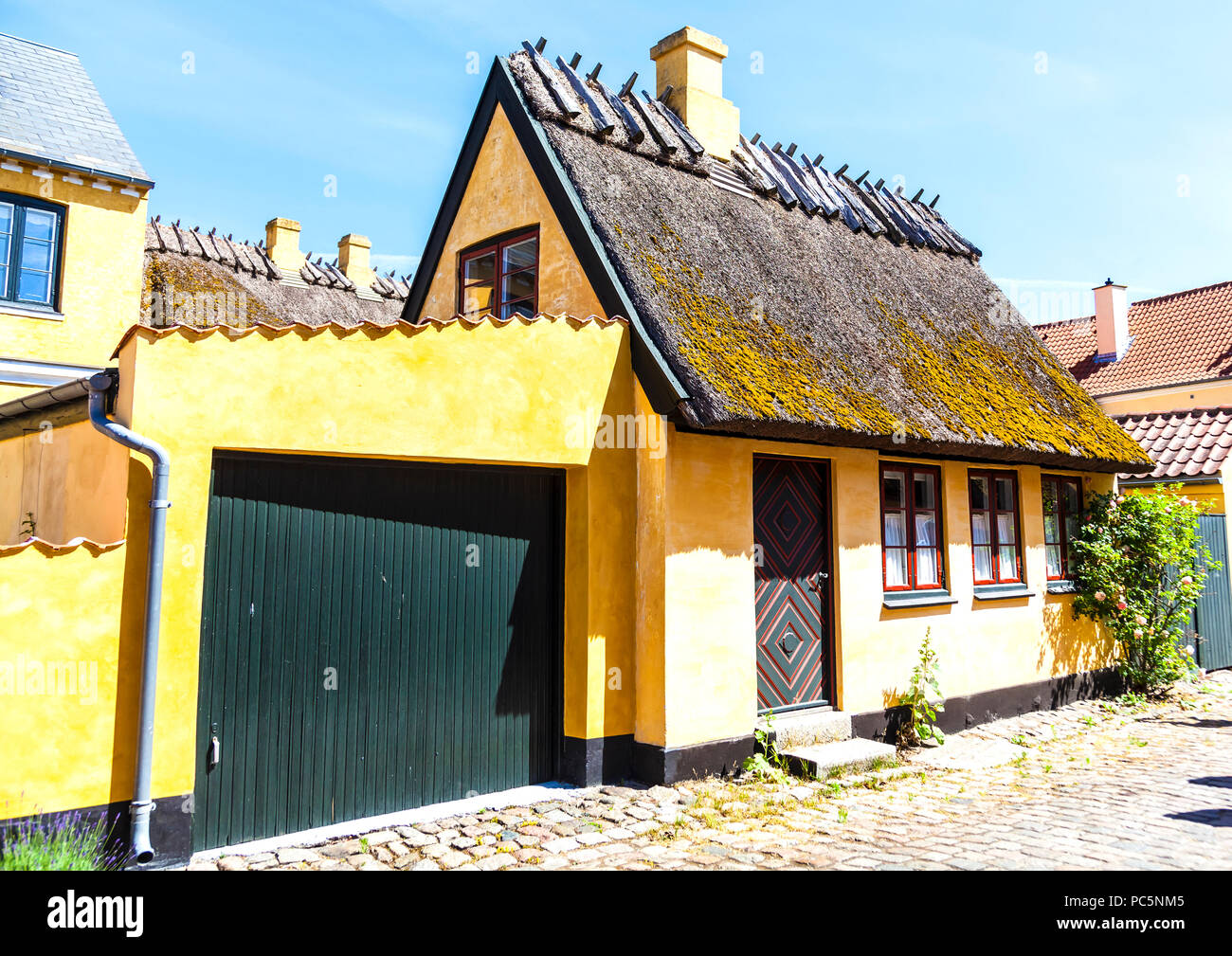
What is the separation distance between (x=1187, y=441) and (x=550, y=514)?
11.2 metres

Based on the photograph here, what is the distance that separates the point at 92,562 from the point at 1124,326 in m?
24.9

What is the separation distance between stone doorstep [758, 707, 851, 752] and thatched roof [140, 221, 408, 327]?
8.95m

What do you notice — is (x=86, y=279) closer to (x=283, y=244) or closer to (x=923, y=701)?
(x=283, y=244)

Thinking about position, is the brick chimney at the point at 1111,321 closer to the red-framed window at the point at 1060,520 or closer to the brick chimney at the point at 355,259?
the red-framed window at the point at 1060,520

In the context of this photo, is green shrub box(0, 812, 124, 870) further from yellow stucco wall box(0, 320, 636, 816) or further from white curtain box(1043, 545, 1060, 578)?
white curtain box(1043, 545, 1060, 578)

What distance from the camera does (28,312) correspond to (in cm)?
1100

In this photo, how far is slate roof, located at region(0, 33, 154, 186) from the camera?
1131 centimetres

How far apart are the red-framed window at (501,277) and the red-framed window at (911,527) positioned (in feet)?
12.9

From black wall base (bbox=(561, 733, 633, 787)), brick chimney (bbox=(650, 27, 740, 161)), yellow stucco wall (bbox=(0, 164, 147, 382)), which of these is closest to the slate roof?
yellow stucco wall (bbox=(0, 164, 147, 382))

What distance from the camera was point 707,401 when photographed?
252 inches

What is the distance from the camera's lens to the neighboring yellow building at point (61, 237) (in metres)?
10.9
